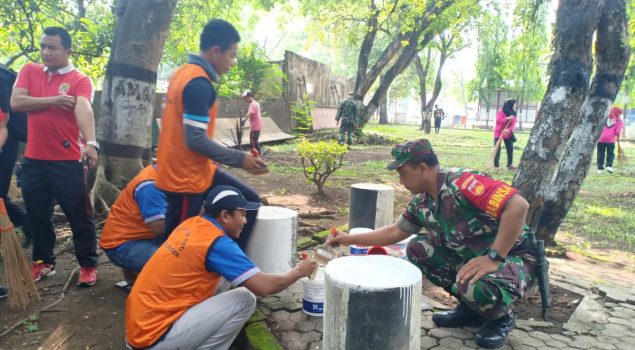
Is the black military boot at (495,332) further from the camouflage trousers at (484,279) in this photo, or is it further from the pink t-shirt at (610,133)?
the pink t-shirt at (610,133)

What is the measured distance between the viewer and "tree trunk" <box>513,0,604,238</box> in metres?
3.88

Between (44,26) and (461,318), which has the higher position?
(44,26)

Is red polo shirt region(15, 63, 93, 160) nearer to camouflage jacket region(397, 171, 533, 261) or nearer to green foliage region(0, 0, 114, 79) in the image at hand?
camouflage jacket region(397, 171, 533, 261)

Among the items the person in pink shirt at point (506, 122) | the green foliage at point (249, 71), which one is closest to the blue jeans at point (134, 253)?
the person in pink shirt at point (506, 122)

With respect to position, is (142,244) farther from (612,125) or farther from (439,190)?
(612,125)

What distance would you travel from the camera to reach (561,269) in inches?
173

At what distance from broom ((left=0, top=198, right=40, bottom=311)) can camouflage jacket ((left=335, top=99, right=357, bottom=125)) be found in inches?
482

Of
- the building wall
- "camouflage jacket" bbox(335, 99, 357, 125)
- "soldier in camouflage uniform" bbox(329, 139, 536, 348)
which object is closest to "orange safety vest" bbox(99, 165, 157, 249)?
"soldier in camouflage uniform" bbox(329, 139, 536, 348)

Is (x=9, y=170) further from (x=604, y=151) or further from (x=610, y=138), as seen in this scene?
(x=604, y=151)

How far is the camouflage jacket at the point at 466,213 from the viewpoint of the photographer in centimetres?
258

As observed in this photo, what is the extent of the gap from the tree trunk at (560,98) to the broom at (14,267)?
4233mm

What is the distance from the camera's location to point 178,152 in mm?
2885

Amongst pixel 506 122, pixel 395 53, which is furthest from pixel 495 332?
pixel 395 53

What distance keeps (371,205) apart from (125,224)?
264 cm
